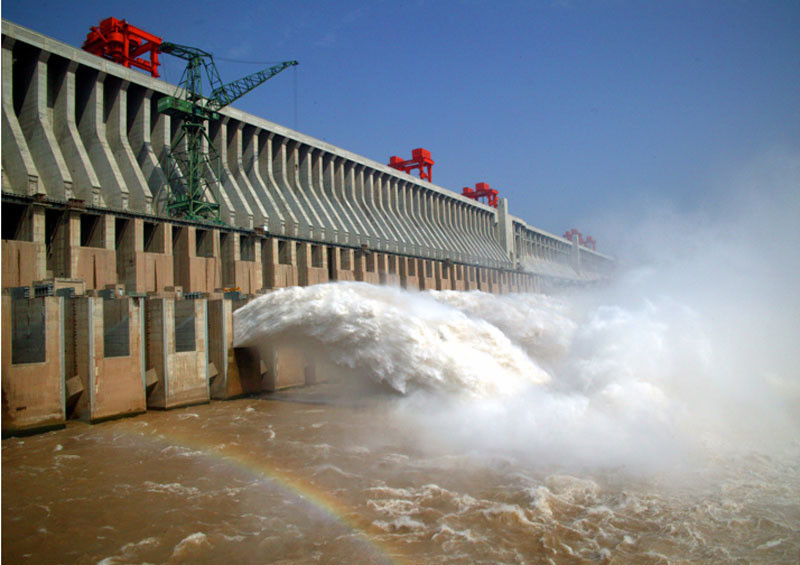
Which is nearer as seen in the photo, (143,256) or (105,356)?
(105,356)

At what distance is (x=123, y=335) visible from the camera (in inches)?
733

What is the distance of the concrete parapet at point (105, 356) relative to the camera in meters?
17.3

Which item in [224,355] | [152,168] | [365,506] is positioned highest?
[152,168]

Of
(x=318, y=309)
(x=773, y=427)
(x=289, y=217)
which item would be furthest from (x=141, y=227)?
(x=773, y=427)

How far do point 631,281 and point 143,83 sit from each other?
37.4 metres

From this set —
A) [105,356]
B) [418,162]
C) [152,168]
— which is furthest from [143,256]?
[418,162]

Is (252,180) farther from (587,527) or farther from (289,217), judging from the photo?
(587,527)

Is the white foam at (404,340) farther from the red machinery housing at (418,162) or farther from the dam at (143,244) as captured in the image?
the red machinery housing at (418,162)

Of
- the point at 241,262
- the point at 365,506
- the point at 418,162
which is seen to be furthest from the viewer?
the point at 418,162

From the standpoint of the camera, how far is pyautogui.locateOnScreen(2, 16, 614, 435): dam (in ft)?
57.2

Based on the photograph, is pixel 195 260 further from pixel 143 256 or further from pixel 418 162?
pixel 418 162

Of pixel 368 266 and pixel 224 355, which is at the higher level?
pixel 368 266

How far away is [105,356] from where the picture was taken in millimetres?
18875

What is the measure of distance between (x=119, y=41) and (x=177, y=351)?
34936 mm
